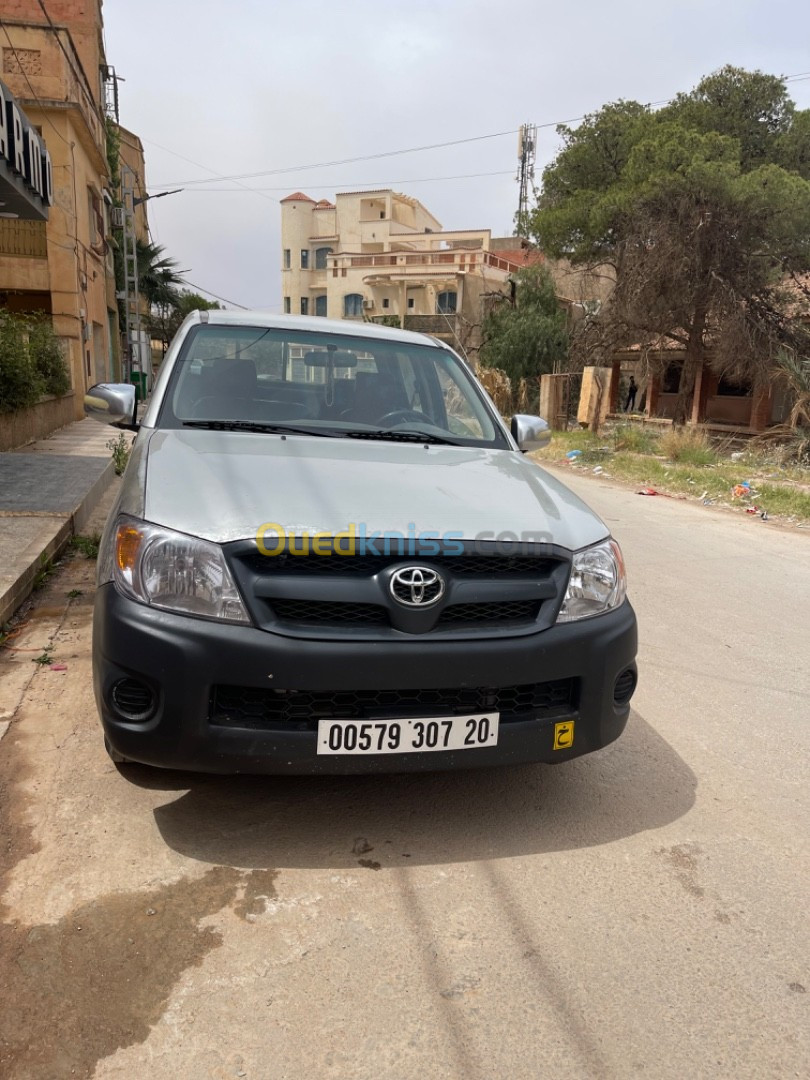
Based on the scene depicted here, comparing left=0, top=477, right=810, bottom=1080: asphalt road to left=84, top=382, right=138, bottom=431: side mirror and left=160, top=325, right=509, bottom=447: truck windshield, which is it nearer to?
left=84, top=382, right=138, bottom=431: side mirror

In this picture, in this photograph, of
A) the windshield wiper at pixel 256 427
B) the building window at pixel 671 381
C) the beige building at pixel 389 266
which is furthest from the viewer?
the beige building at pixel 389 266

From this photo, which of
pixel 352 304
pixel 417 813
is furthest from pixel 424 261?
pixel 417 813

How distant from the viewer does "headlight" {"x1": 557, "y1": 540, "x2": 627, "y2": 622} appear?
259 centimetres

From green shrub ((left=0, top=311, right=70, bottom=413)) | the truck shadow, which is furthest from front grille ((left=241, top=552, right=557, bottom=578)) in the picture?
green shrub ((left=0, top=311, right=70, bottom=413))

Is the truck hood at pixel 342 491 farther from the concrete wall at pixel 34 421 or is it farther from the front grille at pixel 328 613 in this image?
the concrete wall at pixel 34 421

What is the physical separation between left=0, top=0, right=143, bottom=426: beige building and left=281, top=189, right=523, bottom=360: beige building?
52.7ft

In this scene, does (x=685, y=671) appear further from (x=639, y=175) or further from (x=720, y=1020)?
(x=639, y=175)

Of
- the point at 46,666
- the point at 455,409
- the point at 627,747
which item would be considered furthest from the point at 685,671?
the point at 46,666

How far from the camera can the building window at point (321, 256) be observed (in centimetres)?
5903

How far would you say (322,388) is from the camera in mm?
3797

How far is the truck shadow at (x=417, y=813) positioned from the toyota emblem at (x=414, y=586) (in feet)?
2.85

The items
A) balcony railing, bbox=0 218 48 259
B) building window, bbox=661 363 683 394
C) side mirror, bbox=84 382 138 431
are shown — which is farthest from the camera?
building window, bbox=661 363 683 394

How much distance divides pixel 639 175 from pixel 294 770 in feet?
69.1

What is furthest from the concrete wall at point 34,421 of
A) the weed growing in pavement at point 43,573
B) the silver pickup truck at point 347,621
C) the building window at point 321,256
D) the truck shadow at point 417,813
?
the building window at point 321,256
